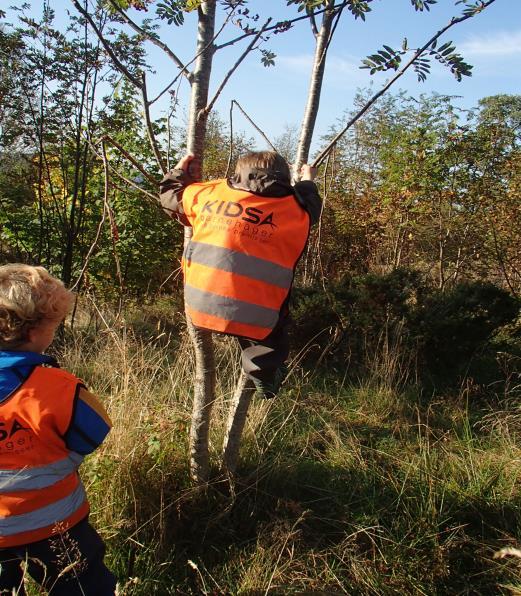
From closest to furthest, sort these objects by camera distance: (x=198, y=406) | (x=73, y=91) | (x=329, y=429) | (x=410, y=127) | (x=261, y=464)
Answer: (x=198, y=406) → (x=261, y=464) → (x=329, y=429) → (x=73, y=91) → (x=410, y=127)

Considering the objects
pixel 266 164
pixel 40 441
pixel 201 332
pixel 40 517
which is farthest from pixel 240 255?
pixel 40 517

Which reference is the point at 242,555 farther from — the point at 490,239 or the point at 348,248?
the point at 348,248

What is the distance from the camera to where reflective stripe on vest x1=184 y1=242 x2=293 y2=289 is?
1767 millimetres

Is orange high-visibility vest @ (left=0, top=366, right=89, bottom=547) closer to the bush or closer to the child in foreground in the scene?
the child in foreground

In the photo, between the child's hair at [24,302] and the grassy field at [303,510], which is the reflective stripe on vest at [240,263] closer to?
the child's hair at [24,302]

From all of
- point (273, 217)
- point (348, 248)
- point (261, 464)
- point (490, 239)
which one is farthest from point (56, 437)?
point (348, 248)

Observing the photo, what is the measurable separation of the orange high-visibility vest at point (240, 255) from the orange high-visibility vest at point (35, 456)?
1.90ft

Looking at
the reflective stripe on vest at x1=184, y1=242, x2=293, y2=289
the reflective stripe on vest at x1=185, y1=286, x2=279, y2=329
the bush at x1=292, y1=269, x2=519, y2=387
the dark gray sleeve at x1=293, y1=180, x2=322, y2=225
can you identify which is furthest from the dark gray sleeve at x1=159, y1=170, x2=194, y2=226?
the bush at x1=292, y1=269, x2=519, y2=387

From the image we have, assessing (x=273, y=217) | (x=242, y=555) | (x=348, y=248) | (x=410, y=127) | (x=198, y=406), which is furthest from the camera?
(x=348, y=248)

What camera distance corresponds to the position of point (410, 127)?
6305 mm

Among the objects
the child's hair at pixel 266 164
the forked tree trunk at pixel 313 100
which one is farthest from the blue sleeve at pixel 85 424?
the forked tree trunk at pixel 313 100

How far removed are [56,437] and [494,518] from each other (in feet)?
6.89

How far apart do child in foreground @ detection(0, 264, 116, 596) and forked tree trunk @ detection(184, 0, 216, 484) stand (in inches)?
28.4

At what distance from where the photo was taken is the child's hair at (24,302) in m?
1.45
